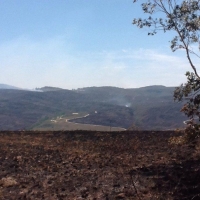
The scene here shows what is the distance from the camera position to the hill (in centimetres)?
7738

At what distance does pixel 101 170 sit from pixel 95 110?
3436 inches

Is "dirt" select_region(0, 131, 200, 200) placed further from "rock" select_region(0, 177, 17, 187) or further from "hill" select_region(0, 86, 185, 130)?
"hill" select_region(0, 86, 185, 130)

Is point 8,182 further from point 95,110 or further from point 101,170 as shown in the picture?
point 95,110

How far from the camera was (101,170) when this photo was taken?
41.4ft

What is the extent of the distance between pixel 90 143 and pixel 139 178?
8.96 m

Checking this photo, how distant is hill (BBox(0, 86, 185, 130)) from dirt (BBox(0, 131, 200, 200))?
1057 inches

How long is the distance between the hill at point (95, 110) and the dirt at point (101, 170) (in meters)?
26.8

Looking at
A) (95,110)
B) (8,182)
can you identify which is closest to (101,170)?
(8,182)

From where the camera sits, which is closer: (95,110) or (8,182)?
(8,182)

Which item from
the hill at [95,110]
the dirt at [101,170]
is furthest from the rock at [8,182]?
the hill at [95,110]

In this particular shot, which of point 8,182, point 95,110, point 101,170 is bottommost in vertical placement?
point 8,182

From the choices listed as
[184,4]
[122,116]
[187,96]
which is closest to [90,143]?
[187,96]

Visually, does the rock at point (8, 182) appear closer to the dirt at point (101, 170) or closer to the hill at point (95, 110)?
the dirt at point (101, 170)

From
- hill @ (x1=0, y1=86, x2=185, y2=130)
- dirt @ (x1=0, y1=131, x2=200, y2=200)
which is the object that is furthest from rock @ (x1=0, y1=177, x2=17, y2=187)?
hill @ (x1=0, y1=86, x2=185, y2=130)
